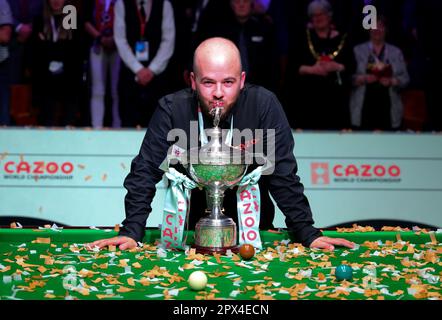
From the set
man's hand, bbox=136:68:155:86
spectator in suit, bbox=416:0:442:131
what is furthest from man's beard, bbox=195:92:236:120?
spectator in suit, bbox=416:0:442:131

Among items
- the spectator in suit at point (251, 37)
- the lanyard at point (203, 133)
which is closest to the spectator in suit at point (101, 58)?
the spectator in suit at point (251, 37)

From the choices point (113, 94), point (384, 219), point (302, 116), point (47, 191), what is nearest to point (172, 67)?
point (113, 94)

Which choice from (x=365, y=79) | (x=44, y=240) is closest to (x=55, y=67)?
(x=365, y=79)

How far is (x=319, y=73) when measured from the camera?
560cm

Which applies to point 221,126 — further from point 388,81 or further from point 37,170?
point 388,81

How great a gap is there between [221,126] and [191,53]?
243 cm

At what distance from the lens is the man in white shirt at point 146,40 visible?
220 inches

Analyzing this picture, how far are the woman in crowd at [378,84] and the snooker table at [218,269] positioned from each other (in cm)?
273

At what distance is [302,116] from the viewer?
5664 millimetres

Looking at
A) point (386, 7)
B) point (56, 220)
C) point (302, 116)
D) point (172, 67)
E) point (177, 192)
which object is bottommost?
point (56, 220)

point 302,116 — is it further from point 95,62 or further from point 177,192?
point 177,192

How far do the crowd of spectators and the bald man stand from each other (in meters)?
2.33

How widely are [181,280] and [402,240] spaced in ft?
3.77

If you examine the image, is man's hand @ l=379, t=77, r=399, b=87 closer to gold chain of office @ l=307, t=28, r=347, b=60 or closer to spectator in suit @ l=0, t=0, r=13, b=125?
gold chain of office @ l=307, t=28, r=347, b=60
